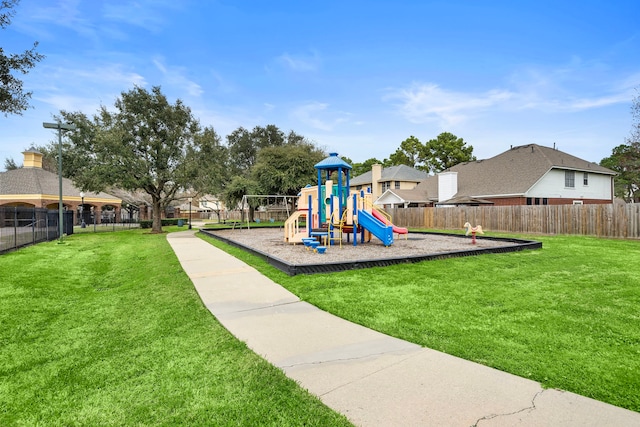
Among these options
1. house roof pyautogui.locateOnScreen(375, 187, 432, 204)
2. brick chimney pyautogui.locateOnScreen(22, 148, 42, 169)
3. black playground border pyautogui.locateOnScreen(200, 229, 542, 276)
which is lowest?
black playground border pyautogui.locateOnScreen(200, 229, 542, 276)

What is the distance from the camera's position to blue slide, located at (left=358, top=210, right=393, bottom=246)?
12.5m

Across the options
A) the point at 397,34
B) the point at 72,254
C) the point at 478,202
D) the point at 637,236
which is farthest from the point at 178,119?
the point at 637,236

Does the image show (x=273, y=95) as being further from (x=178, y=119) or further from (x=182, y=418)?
(x=182, y=418)

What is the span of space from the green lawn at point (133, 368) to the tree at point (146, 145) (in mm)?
18028

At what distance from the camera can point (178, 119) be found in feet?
81.4

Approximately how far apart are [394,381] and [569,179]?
30643 mm

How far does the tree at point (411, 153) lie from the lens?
5775cm

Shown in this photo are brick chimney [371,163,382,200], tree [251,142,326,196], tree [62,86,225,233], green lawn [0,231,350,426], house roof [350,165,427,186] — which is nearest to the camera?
green lawn [0,231,350,426]

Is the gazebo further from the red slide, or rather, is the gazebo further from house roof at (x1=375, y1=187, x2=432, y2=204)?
house roof at (x1=375, y1=187, x2=432, y2=204)

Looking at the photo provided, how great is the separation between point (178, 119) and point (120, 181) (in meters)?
6.20

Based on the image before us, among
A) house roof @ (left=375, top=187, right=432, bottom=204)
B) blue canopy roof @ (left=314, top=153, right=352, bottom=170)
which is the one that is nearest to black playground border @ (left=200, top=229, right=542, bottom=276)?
blue canopy roof @ (left=314, top=153, right=352, bottom=170)

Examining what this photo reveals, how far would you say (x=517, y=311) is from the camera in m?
4.89

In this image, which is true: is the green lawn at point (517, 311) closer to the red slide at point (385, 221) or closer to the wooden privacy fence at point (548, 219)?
the red slide at point (385, 221)

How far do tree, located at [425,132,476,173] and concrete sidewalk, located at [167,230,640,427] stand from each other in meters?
55.2
